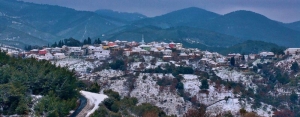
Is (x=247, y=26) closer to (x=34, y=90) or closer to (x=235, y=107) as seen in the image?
(x=235, y=107)

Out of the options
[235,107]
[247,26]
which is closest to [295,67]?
[235,107]

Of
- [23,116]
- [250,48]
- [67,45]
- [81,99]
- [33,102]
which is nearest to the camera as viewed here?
[23,116]

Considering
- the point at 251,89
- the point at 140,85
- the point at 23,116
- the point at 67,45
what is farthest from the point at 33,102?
the point at 67,45

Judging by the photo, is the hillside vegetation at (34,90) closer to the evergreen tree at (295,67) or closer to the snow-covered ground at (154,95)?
the snow-covered ground at (154,95)

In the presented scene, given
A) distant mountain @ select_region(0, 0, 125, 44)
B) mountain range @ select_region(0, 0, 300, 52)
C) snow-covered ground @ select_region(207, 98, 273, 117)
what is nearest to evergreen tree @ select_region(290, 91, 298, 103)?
snow-covered ground @ select_region(207, 98, 273, 117)

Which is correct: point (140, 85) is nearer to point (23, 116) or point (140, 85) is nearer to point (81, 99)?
point (81, 99)

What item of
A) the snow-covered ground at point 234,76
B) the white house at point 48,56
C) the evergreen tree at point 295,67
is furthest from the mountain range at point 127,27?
the evergreen tree at point 295,67
